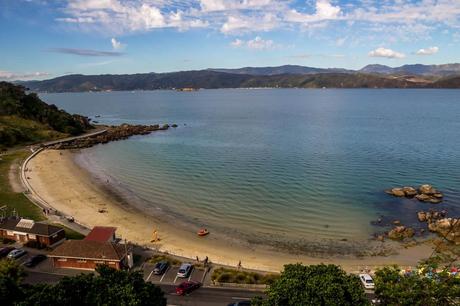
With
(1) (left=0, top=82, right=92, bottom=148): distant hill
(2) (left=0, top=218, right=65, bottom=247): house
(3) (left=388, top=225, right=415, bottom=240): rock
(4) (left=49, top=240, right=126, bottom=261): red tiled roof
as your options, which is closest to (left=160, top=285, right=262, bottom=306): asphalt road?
(4) (left=49, top=240, right=126, bottom=261): red tiled roof

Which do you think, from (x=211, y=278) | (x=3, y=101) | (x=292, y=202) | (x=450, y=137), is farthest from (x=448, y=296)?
(x=3, y=101)

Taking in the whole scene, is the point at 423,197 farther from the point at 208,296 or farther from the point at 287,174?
the point at 208,296

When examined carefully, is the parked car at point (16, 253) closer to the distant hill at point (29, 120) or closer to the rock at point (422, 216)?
the rock at point (422, 216)

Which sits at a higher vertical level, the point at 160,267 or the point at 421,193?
the point at 160,267

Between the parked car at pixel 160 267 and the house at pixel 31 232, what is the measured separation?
14.3 meters

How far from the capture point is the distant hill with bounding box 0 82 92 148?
114 m

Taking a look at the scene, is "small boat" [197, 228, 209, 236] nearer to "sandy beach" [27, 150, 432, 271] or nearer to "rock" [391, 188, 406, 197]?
"sandy beach" [27, 150, 432, 271]

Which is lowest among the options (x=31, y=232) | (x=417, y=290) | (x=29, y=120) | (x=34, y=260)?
(x=34, y=260)

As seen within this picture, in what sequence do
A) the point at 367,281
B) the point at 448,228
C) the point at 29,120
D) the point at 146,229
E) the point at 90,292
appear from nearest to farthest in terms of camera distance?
1. the point at 90,292
2. the point at 367,281
3. the point at 448,228
4. the point at 146,229
5. the point at 29,120

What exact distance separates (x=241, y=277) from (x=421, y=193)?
39.4m

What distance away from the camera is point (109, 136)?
127 m

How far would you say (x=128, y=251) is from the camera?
3834cm

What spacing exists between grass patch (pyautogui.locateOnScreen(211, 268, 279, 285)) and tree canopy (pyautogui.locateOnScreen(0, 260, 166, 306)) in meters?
11.8

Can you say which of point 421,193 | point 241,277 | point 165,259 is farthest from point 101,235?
point 421,193
